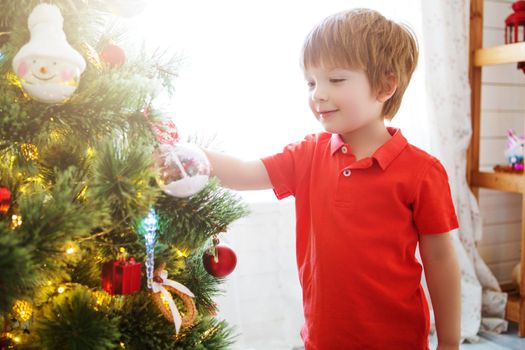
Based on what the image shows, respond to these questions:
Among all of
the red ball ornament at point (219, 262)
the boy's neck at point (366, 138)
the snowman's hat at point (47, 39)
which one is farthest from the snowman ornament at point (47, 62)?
the boy's neck at point (366, 138)

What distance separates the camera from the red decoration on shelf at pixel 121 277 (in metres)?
0.64

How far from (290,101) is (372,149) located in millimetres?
723

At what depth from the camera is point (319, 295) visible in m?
0.98

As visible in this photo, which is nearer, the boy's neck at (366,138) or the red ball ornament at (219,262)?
the red ball ornament at (219,262)

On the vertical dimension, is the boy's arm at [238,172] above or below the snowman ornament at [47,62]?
below

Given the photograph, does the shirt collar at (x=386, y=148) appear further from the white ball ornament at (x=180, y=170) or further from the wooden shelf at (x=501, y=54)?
the wooden shelf at (x=501, y=54)

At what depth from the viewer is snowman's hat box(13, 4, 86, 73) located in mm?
583

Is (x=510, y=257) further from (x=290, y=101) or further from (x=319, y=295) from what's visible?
(x=319, y=295)

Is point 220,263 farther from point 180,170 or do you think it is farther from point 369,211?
point 369,211

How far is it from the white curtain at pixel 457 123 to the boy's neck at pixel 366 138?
3.17 ft

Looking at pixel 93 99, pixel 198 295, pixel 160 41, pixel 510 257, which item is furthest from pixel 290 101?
pixel 510 257

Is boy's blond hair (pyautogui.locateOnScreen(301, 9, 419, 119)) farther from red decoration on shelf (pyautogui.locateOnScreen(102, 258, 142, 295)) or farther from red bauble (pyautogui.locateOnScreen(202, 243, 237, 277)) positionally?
red decoration on shelf (pyautogui.locateOnScreen(102, 258, 142, 295))

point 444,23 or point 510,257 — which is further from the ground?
point 444,23

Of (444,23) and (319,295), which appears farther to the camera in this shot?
(444,23)
